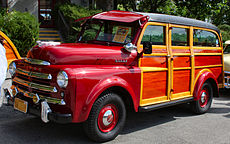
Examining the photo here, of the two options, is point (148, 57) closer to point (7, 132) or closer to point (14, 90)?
point (14, 90)

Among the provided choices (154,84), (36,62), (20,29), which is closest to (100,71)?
(36,62)

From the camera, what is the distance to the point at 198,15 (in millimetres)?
15453

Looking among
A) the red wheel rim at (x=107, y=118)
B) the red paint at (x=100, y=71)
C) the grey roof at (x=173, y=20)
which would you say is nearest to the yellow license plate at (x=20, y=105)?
the red paint at (x=100, y=71)

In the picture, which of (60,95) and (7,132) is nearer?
(60,95)

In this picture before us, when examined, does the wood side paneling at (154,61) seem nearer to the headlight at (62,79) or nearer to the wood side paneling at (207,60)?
the wood side paneling at (207,60)

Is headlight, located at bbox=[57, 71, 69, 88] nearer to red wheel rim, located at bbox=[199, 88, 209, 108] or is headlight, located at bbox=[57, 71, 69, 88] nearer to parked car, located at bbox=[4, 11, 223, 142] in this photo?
parked car, located at bbox=[4, 11, 223, 142]

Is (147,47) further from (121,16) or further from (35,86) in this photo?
(35,86)

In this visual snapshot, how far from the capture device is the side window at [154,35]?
4.93 metres

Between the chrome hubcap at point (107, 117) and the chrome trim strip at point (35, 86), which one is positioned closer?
the chrome trim strip at point (35, 86)

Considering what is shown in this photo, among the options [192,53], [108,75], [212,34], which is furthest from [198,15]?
[108,75]

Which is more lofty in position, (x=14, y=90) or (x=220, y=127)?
(x=14, y=90)

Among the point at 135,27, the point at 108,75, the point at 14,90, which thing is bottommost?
the point at 14,90

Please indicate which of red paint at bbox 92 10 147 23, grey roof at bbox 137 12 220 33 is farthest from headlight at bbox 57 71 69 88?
grey roof at bbox 137 12 220 33

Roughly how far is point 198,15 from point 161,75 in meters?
11.6
